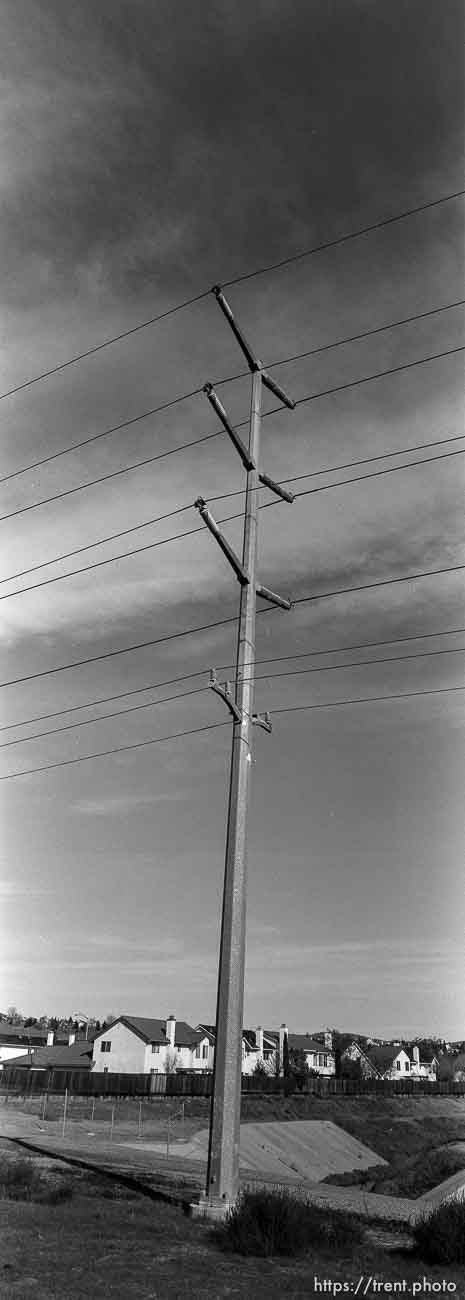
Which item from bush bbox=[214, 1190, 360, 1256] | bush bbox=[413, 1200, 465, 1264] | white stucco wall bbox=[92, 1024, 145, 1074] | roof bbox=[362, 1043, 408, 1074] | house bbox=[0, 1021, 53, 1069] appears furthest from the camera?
roof bbox=[362, 1043, 408, 1074]

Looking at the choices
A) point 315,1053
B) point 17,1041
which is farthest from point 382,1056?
point 17,1041

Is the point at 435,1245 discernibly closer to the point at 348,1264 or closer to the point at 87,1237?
the point at 348,1264

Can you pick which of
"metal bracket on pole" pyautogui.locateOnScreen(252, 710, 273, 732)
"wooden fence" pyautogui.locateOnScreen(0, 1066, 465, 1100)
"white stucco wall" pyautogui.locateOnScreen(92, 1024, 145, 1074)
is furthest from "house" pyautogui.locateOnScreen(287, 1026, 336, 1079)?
"metal bracket on pole" pyautogui.locateOnScreen(252, 710, 273, 732)

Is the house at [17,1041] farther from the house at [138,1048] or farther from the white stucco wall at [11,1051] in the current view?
the house at [138,1048]

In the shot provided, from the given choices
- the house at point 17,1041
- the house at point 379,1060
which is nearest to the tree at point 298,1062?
the house at point 379,1060

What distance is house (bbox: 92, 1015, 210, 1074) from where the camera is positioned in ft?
289

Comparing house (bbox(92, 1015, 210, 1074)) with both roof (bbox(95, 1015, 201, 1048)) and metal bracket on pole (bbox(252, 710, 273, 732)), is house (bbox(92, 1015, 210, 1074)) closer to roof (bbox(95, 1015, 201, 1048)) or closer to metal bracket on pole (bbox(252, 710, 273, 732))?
roof (bbox(95, 1015, 201, 1048))

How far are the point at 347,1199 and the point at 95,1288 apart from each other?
998 centimetres

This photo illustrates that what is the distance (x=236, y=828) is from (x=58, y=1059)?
9201cm

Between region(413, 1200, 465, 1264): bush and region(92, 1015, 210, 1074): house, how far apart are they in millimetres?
85370

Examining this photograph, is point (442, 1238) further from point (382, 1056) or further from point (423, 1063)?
point (423, 1063)

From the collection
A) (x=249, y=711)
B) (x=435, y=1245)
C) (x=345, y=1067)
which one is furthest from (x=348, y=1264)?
(x=345, y=1067)

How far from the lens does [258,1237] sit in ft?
32.0

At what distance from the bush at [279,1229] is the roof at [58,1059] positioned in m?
88.7
